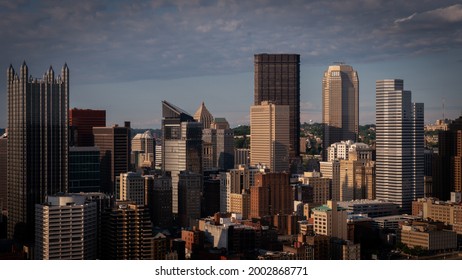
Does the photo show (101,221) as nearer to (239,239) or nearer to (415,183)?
(239,239)

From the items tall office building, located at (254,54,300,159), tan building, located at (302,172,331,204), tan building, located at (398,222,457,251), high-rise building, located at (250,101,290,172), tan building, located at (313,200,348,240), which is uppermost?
tall office building, located at (254,54,300,159)

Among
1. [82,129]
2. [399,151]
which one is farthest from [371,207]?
[82,129]

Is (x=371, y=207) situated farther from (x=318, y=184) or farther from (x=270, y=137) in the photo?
(x=270, y=137)

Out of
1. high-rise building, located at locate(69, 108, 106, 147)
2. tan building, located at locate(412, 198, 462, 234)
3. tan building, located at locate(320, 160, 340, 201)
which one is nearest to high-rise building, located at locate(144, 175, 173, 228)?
high-rise building, located at locate(69, 108, 106, 147)

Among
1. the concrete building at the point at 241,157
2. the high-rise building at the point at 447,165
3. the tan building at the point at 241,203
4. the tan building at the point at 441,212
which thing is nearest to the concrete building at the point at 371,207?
the tan building at the point at 441,212

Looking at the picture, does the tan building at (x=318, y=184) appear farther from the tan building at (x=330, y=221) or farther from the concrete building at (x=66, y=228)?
the concrete building at (x=66, y=228)

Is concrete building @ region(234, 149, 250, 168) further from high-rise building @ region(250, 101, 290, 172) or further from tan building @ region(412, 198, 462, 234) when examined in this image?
tan building @ region(412, 198, 462, 234)
